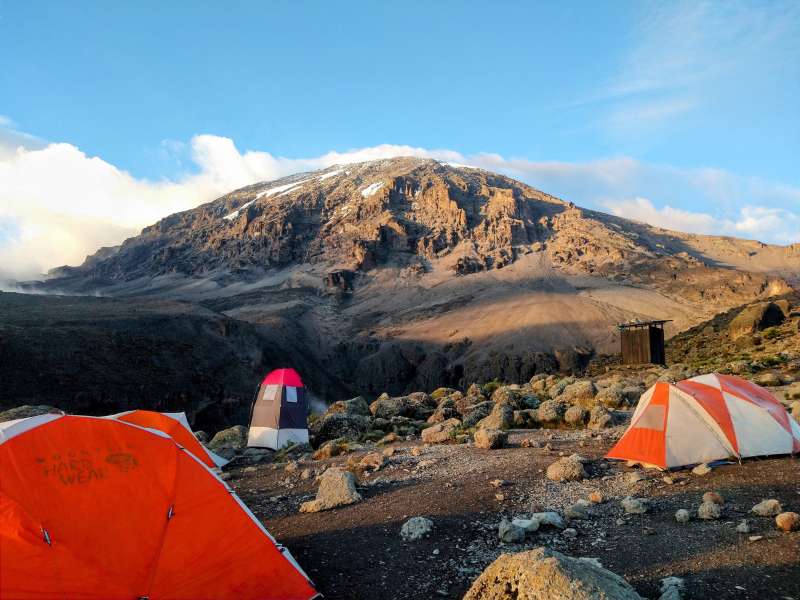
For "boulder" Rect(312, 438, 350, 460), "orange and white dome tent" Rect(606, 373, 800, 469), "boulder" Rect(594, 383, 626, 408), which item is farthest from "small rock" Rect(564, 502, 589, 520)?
"boulder" Rect(594, 383, 626, 408)

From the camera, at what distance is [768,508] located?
6773 mm

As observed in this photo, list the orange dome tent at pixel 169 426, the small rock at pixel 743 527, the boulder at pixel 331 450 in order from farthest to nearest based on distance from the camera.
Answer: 1. the boulder at pixel 331 450
2. the orange dome tent at pixel 169 426
3. the small rock at pixel 743 527

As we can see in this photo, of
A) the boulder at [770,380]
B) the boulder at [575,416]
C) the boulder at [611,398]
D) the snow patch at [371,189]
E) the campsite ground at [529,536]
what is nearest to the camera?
the campsite ground at [529,536]

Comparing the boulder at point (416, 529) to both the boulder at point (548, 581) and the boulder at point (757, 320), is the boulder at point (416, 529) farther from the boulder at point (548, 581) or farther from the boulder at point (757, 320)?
the boulder at point (757, 320)

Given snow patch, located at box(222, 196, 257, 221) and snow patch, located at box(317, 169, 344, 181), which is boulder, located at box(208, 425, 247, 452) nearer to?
snow patch, located at box(222, 196, 257, 221)

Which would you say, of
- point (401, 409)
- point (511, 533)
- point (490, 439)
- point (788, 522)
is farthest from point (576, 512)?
point (401, 409)

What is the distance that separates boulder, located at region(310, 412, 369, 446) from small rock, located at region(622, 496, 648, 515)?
9715mm

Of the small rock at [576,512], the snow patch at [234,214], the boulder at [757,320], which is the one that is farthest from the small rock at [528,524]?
the snow patch at [234,214]

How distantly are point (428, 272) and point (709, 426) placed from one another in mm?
87414

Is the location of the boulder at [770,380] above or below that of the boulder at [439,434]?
above

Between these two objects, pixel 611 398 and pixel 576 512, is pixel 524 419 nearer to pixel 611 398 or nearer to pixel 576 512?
pixel 611 398

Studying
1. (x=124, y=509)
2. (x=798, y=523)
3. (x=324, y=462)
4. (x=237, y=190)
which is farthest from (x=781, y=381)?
(x=237, y=190)

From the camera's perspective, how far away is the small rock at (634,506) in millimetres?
7410

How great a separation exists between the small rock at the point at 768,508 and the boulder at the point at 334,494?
5.78 metres
